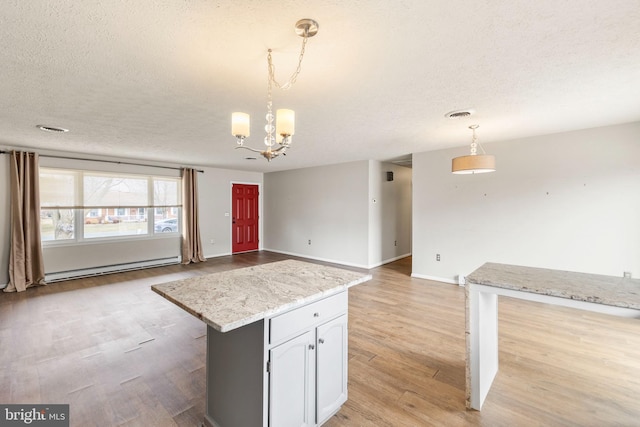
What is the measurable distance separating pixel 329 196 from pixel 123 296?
167 inches

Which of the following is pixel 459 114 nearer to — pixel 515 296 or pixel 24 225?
Result: pixel 515 296

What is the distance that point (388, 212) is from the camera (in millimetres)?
6402

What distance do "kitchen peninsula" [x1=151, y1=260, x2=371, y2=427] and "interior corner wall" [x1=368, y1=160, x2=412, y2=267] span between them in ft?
13.6

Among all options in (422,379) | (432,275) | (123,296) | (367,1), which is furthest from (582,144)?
(123,296)

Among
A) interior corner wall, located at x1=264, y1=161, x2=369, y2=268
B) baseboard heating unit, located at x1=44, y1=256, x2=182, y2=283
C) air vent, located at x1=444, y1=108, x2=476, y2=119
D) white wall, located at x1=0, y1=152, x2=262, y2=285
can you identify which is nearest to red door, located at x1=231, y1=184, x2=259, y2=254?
white wall, located at x1=0, y1=152, x2=262, y2=285

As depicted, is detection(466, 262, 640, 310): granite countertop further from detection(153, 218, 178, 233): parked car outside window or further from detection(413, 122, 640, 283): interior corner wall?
detection(153, 218, 178, 233): parked car outside window

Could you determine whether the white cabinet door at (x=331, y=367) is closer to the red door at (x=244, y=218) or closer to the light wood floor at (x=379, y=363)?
the light wood floor at (x=379, y=363)

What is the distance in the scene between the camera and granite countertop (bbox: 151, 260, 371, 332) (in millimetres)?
1273

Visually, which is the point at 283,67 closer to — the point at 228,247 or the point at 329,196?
the point at 329,196

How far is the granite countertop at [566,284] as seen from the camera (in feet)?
4.97

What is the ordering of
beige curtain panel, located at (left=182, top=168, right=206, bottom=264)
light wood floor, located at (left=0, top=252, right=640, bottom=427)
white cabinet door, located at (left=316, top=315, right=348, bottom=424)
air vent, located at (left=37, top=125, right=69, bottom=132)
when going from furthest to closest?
beige curtain panel, located at (left=182, top=168, right=206, bottom=264), air vent, located at (left=37, top=125, right=69, bottom=132), light wood floor, located at (left=0, top=252, right=640, bottom=427), white cabinet door, located at (left=316, top=315, right=348, bottom=424)

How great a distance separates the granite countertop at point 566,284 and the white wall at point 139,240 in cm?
625

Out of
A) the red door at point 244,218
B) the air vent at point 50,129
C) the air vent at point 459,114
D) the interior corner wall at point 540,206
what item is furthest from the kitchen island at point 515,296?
the red door at point 244,218

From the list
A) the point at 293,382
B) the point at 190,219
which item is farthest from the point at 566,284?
the point at 190,219
